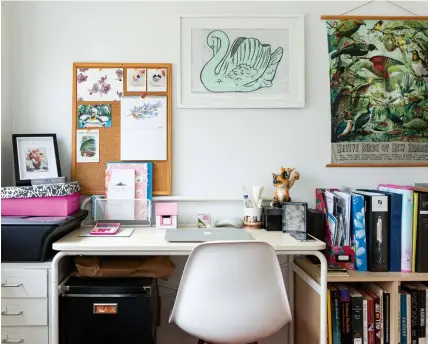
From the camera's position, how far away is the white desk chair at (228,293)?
1328 mm

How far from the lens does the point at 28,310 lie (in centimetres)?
151

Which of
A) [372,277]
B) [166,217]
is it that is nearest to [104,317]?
[166,217]

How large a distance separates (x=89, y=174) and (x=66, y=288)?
66 centimetres

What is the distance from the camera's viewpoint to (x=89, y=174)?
2008mm

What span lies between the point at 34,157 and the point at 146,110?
2.04 feet

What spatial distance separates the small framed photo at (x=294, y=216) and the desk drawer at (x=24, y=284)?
1080 mm

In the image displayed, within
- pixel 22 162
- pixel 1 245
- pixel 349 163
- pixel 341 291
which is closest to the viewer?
pixel 1 245

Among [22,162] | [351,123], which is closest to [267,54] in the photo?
[351,123]

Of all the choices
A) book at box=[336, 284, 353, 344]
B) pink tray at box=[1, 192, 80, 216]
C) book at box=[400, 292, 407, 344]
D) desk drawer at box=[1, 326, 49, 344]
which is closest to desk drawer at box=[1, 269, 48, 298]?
desk drawer at box=[1, 326, 49, 344]

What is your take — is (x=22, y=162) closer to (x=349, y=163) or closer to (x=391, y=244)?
(x=349, y=163)

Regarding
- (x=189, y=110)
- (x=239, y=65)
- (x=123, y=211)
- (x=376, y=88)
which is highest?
(x=239, y=65)

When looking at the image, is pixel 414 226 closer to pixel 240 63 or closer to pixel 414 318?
pixel 414 318

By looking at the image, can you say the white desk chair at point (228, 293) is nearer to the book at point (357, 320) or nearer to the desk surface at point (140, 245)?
the desk surface at point (140, 245)

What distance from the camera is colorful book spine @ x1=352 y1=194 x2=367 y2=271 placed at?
1.73 m
